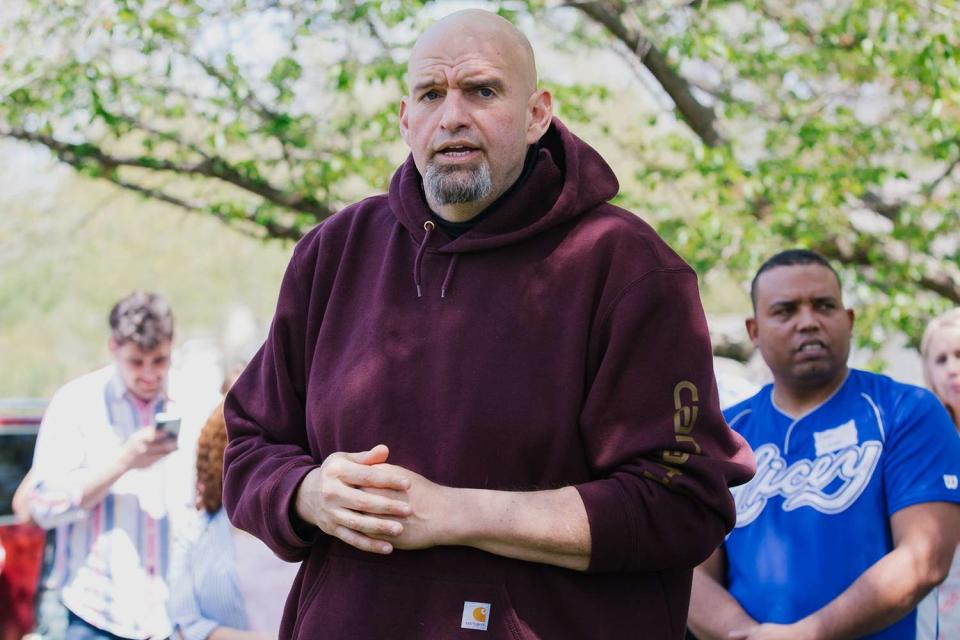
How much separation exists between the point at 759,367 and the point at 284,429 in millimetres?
5460

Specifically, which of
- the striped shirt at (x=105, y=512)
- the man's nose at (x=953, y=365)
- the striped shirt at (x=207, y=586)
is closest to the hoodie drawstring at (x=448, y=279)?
the striped shirt at (x=207, y=586)

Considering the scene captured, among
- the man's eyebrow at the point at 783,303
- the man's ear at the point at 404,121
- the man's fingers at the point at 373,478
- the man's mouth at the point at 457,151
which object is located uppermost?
the man's ear at the point at 404,121

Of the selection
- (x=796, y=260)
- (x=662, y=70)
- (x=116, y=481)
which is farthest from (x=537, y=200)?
(x=662, y=70)

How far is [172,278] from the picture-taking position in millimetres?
30844

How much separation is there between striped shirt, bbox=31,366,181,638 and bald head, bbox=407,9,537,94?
306 cm

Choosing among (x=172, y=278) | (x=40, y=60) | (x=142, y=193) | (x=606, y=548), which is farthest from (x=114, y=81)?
(x=172, y=278)

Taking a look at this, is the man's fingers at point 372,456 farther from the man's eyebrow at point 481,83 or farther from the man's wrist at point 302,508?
the man's eyebrow at point 481,83

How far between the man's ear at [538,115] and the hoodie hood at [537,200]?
33mm

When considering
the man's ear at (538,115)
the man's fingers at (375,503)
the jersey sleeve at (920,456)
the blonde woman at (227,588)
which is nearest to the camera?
the man's fingers at (375,503)

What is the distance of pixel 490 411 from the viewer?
90.7 inches

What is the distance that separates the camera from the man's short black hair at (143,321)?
5.34 meters

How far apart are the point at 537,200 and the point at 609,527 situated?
724 mm

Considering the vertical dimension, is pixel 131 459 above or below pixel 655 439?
below

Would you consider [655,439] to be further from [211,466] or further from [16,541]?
[16,541]
